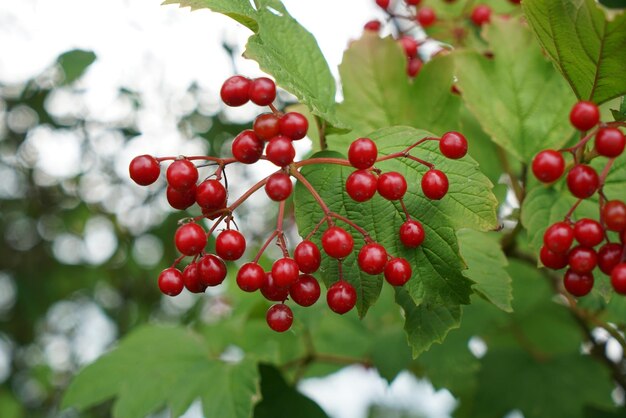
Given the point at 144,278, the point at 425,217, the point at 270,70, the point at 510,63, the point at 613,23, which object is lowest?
the point at 144,278

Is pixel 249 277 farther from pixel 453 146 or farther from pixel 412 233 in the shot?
pixel 453 146

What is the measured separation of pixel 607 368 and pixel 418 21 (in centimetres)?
135

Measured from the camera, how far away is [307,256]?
1145 millimetres

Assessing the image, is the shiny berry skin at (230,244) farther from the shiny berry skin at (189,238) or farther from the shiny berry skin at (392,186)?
the shiny berry skin at (392,186)

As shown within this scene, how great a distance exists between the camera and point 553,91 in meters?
1.64

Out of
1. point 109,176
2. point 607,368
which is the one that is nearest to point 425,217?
point 607,368

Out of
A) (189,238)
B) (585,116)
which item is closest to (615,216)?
(585,116)

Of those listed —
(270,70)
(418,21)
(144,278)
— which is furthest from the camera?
(144,278)

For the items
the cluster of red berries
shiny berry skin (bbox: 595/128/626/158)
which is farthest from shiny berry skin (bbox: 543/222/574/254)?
shiny berry skin (bbox: 595/128/626/158)

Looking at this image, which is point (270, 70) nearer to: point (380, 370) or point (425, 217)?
point (425, 217)

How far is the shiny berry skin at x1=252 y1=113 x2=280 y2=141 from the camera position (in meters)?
1.10

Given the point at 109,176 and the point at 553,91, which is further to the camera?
the point at 109,176

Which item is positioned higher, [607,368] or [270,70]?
[270,70]

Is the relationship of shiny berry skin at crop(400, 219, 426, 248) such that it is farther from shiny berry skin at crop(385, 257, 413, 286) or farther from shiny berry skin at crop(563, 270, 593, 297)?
shiny berry skin at crop(563, 270, 593, 297)
